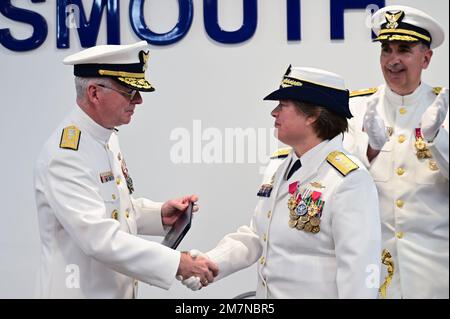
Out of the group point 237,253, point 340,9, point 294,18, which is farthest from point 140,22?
point 237,253

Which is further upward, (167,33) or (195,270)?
(167,33)

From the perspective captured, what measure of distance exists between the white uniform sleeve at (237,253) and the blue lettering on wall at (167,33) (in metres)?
1.44

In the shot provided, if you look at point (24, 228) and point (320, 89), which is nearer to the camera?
point (320, 89)

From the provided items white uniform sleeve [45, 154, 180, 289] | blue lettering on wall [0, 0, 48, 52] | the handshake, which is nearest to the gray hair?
white uniform sleeve [45, 154, 180, 289]

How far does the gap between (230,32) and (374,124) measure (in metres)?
1.33

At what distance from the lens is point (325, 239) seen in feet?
7.86

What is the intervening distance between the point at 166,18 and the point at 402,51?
1.43m

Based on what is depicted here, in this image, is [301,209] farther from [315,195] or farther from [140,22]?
[140,22]

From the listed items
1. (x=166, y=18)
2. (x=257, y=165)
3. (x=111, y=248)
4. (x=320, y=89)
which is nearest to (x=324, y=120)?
(x=320, y=89)

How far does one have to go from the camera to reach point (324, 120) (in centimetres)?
252

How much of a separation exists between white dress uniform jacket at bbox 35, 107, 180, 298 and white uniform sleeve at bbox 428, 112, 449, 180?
3.43ft

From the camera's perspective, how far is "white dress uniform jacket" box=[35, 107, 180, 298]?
2.53 m

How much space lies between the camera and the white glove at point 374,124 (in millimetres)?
2752

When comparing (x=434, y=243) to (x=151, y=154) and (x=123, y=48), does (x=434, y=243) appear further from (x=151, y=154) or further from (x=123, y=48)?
(x=151, y=154)
